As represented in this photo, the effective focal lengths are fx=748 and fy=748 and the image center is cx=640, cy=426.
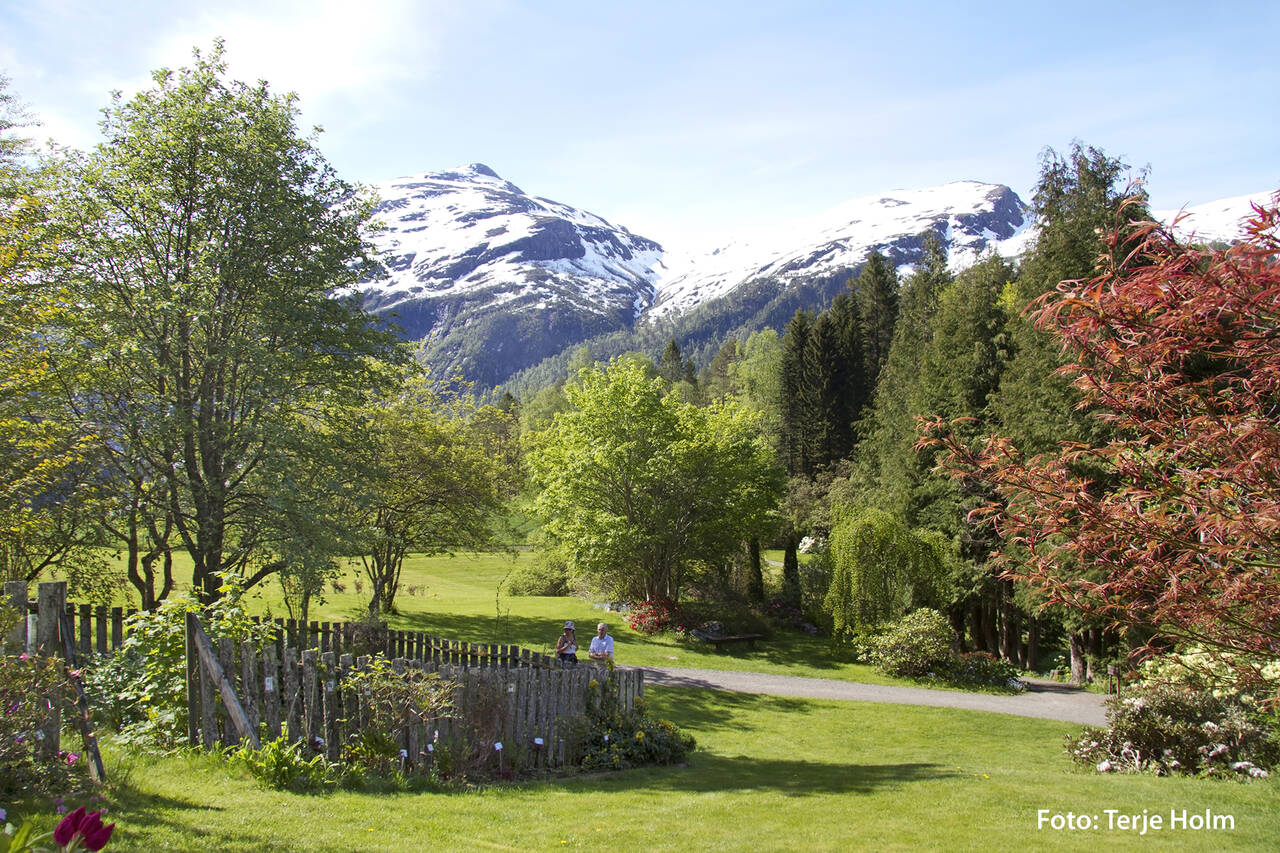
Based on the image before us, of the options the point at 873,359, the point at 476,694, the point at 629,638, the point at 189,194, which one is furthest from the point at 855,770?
the point at 873,359

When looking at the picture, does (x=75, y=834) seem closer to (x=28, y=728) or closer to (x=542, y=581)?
(x=28, y=728)

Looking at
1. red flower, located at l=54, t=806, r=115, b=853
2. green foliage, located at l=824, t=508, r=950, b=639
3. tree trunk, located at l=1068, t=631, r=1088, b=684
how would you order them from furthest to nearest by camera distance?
green foliage, located at l=824, t=508, r=950, b=639
tree trunk, located at l=1068, t=631, r=1088, b=684
red flower, located at l=54, t=806, r=115, b=853

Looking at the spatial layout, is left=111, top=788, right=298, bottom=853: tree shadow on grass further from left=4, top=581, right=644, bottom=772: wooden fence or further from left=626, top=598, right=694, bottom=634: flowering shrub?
left=626, top=598, right=694, bottom=634: flowering shrub

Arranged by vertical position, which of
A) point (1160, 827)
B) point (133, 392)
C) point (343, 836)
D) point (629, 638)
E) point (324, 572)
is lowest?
point (629, 638)

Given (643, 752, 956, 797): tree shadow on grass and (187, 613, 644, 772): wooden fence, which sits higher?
(187, 613, 644, 772): wooden fence

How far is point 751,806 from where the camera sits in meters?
8.62

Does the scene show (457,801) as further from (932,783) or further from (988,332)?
(988,332)

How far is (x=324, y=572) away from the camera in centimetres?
1443

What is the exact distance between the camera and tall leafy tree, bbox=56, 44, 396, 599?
1449 centimetres

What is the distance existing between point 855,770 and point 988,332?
791 inches

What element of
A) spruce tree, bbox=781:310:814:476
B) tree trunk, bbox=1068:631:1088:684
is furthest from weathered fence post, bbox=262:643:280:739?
spruce tree, bbox=781:310:814:476

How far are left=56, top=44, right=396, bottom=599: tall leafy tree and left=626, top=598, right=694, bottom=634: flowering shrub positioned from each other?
14.2 meters

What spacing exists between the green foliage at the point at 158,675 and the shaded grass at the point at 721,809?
655mm

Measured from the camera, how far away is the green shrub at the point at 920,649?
2288 cm
